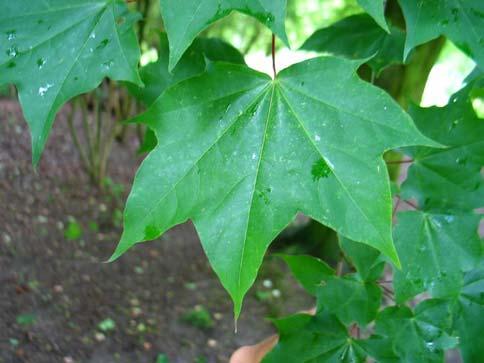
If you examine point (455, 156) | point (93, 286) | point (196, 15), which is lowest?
point (455, 156)

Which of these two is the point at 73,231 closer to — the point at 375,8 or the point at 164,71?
the point at 164,71

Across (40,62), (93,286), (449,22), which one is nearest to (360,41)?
(449,22)

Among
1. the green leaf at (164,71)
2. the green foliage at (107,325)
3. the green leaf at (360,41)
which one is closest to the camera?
the green leaf at (164,71)

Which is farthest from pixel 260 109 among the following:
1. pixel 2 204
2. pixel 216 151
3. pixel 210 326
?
pixel 2 204

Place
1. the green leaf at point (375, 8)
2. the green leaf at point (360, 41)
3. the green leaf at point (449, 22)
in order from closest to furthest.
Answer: the green leaf at point (375, 8) → the green leaf at point (449, 22) → the green leaf at point (360, 41)

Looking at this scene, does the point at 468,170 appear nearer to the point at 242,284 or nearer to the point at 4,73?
the point at 242,284

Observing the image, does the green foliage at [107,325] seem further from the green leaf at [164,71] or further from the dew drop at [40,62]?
the dew drop at [40,62]

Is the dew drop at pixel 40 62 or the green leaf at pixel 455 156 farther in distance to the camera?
the green leaf at pixel 455 156

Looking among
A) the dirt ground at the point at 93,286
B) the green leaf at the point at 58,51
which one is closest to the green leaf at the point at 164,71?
→ the green leaf at the point at 58,51
